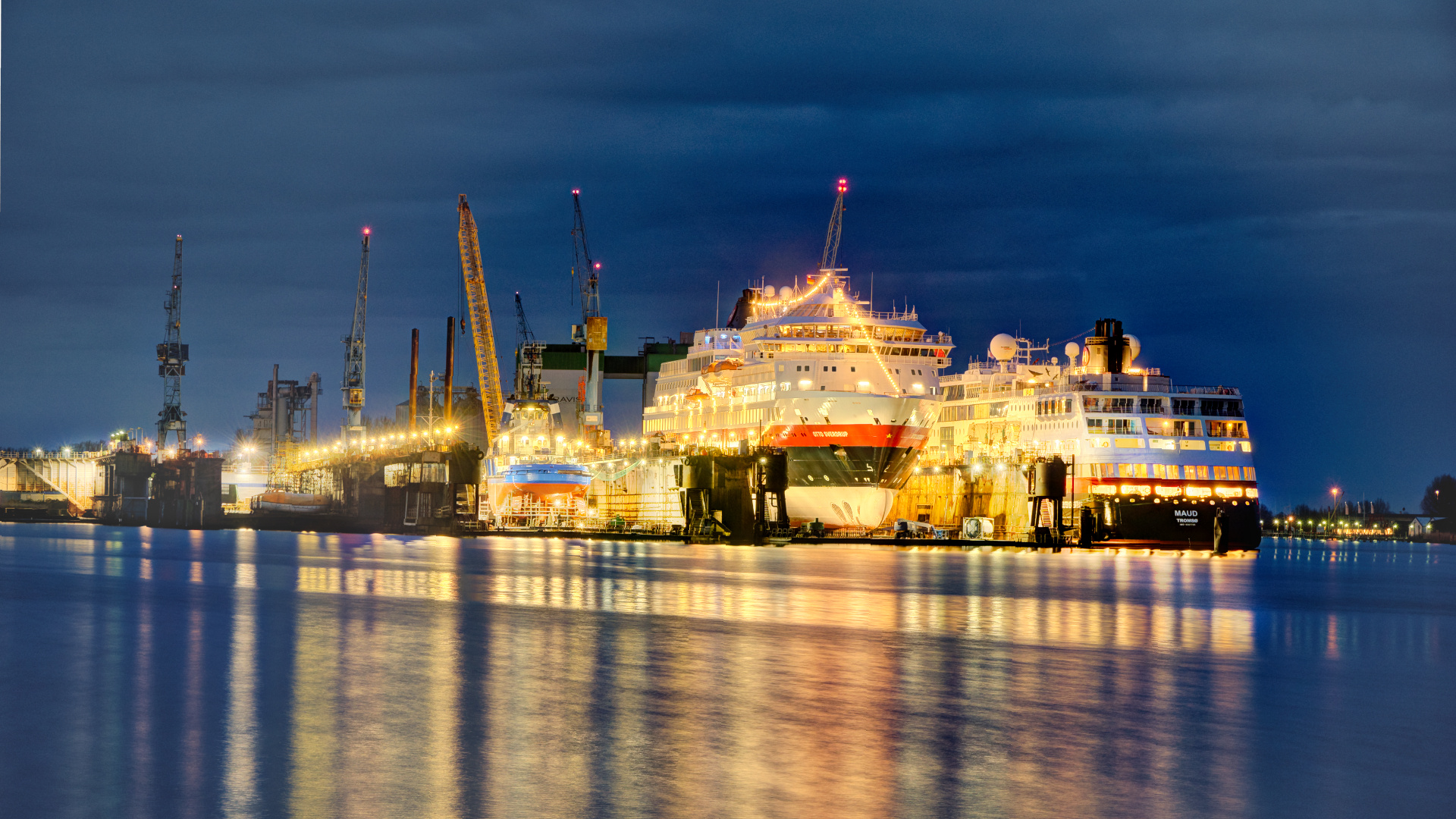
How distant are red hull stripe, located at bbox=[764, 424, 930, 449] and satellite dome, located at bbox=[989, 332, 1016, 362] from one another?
28595mm

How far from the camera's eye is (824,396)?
109375 millimetres

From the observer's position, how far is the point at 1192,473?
108 meters

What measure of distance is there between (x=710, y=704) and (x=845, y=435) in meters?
81.3

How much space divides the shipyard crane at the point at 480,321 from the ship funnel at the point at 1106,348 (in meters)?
75.5

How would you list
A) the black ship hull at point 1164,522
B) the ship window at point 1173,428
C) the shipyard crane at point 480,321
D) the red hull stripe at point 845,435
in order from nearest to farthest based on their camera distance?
1. the red hull stripe at point 845,435
2. the black ship hull at point 1164,522
3. the ship window at point 1173,428
4. the shipyard crane at point 480,321

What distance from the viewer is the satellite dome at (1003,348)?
437 ft

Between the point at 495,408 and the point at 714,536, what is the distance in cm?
7554

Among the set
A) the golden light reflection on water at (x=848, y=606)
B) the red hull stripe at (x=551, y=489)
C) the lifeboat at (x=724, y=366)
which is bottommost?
the golden light reflection on water at (x=848, y=606)

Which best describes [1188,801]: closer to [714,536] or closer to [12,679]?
[12,679]

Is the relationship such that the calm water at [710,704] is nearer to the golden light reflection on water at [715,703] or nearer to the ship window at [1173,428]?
the golden light reflection on water at [715,703]

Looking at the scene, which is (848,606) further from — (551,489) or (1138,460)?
(551,489)

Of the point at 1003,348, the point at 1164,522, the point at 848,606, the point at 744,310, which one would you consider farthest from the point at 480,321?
the point at 848,606

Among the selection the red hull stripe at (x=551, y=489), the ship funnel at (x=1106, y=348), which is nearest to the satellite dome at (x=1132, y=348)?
the ship funnel at (x=1106, y=348)

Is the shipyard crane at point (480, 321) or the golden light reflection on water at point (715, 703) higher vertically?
the shipyard crane at point (480, 321)
